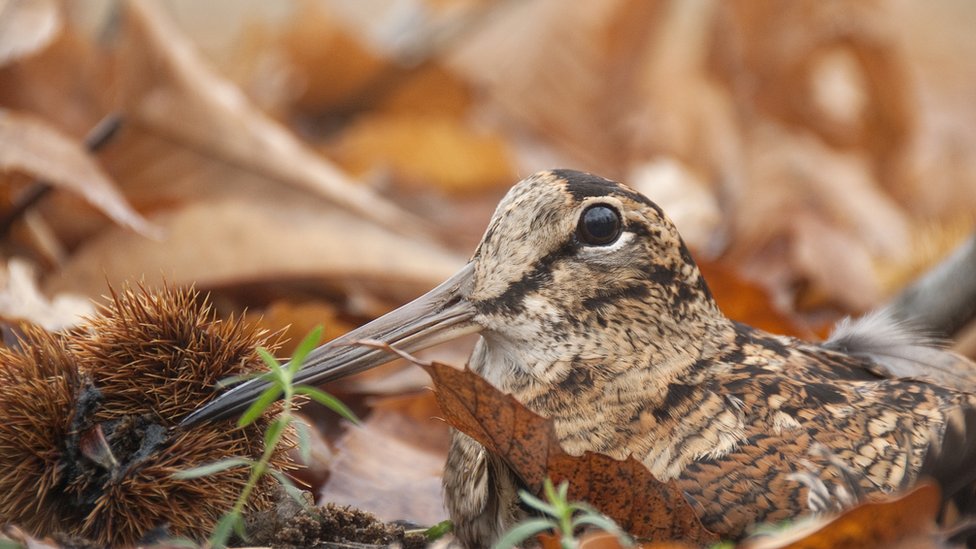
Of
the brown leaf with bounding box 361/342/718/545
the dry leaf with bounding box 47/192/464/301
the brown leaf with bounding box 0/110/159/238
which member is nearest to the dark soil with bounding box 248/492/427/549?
the brown leaf with bounding box 361/342/718/545

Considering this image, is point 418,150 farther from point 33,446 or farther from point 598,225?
point 33,446

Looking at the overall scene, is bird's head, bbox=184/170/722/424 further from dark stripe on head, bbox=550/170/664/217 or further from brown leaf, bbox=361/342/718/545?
brown leaf, bbox=361/342/718/545

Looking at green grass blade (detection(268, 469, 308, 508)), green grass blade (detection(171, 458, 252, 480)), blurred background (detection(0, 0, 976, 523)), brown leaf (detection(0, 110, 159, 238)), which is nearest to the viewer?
green grass blade (detection(171, 458, 252, 480))

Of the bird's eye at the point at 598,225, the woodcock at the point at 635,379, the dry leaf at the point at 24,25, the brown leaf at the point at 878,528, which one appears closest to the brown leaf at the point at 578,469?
the woodcock at the point at 635,379

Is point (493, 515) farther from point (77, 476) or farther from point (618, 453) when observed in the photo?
point (77, 476)

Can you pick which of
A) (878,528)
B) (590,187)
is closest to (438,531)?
(590,187)

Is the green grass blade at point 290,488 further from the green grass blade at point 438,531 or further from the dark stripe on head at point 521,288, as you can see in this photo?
the dark stripe on head at point 521,288
